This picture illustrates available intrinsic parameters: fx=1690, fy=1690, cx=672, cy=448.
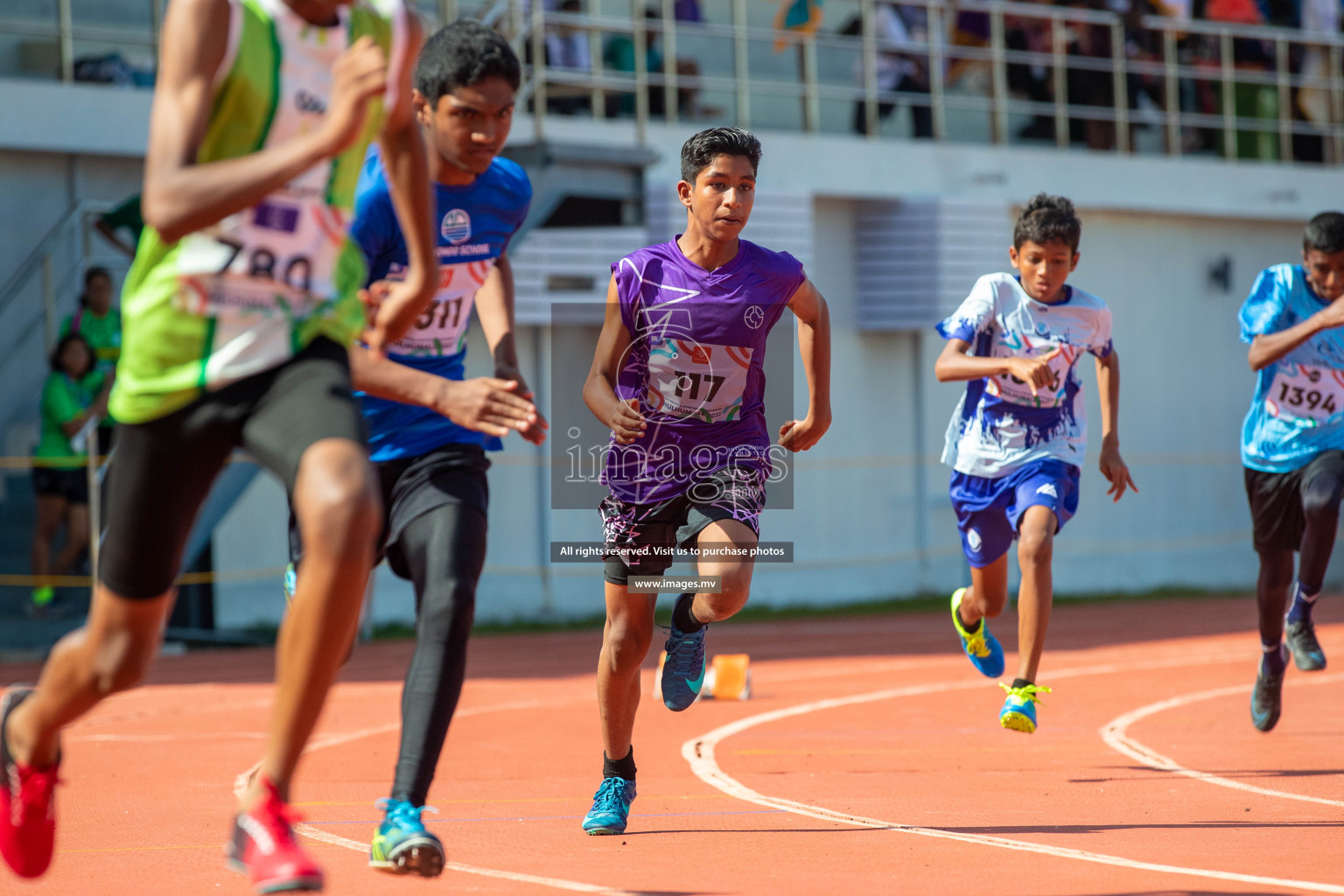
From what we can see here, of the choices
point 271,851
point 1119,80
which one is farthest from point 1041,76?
point 271,851

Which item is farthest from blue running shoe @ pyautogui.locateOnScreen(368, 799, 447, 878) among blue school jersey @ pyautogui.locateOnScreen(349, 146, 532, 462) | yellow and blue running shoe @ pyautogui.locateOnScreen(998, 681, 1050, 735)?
yellow and blue running shoe @ pyautogui.locateOnScreen(998, 681, 1050, 735)

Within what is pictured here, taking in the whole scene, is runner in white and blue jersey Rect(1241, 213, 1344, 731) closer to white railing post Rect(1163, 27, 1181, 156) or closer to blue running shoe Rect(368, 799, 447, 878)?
blue running shoe Rect(368, 799, 447, 878)

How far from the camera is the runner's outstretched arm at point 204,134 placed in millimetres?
3439

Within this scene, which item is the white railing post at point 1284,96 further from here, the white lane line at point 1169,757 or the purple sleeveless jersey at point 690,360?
the purple sleeveless jersey at point 690,360

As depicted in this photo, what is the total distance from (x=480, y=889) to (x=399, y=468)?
1.23 m

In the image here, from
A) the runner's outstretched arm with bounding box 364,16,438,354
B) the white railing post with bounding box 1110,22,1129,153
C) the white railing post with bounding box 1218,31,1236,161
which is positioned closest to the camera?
the runner's outstretched arm with bounding box 364,16,438,354

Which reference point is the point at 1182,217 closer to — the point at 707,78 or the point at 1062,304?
the point at 707,78

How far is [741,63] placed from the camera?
19.5 metres

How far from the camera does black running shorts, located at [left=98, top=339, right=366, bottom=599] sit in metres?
3.64

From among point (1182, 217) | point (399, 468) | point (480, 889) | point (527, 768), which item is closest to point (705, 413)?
point (399, 468)

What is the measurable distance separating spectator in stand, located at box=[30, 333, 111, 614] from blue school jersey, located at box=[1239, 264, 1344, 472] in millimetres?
9450

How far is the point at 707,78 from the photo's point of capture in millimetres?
19562

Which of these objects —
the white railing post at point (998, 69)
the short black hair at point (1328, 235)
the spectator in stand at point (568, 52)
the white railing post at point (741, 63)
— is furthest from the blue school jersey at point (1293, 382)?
the white railing post at point (998, 69)

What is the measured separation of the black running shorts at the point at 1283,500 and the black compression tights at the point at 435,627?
15.8ft
